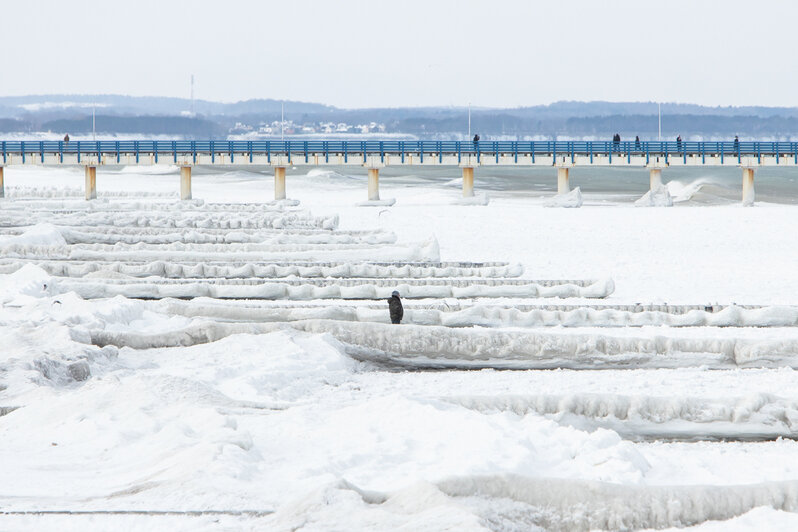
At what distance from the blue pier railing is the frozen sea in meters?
21.1

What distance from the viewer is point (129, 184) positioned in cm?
6831

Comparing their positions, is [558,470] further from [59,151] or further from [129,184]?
[129,184]

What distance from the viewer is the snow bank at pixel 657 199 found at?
1708 inches

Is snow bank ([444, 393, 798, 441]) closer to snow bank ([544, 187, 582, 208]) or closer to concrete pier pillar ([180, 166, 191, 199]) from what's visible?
snow bank ([544, 187, 582, 208])

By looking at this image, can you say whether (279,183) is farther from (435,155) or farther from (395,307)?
(395,307)

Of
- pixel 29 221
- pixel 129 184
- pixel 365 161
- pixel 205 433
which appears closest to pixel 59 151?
pixel 365 161

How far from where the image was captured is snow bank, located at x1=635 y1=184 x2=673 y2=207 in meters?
43.4

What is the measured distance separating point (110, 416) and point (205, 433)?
3.53ft

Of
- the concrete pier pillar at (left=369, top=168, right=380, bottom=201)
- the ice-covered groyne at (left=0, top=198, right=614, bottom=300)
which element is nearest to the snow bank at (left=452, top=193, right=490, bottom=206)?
the concrete pier pillar at (left=369, top=168, right=380, bottom=201)

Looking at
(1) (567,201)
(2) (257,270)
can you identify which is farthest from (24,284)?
(1) (567,201)

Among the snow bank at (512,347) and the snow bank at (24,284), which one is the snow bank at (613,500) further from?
the snow bank at (24,284)

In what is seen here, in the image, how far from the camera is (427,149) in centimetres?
4550

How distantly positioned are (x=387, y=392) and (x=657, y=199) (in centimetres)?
3500

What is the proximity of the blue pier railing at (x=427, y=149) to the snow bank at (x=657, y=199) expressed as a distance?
1515 millimetres
